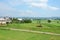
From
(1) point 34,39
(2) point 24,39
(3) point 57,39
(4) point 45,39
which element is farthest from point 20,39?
(3) point 57,39

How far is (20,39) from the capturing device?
1228 inches

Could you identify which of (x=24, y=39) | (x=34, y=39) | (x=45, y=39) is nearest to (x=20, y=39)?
(x=24, y=39)

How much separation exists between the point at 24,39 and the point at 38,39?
284 cm

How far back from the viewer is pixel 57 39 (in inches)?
1282

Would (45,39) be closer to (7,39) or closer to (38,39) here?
(38,39)

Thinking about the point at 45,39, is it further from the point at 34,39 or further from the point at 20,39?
the point at 20,39

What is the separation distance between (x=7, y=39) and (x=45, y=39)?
760cm

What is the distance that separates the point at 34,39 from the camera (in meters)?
32.0

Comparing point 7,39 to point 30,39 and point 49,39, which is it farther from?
point 49,39

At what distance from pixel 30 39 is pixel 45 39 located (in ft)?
10.1

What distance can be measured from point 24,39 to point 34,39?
2.06 m

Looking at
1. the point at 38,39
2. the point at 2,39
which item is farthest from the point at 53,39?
the point at 2,39

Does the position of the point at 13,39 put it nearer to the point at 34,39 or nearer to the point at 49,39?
the point at 34,39

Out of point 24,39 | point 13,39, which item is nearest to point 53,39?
point 24,39
